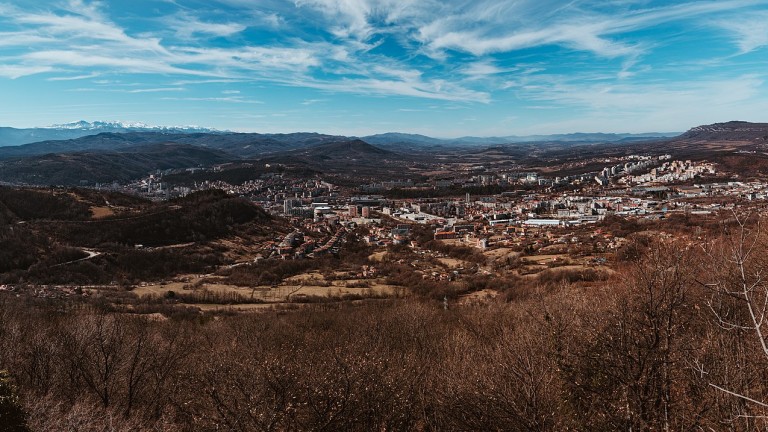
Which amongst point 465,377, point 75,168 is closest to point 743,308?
point 465,377

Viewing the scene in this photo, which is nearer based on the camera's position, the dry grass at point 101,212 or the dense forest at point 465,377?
the dense forest at point 465,377

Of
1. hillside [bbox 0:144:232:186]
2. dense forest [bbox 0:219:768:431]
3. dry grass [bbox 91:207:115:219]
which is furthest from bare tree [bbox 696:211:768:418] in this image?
hillside [bbox 0:144:232:186]

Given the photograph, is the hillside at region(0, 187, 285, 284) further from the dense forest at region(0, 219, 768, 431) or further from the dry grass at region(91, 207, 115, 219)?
the dense forest at region(0, 219, 768, 431)

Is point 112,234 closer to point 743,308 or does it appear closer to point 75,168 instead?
point 743,308

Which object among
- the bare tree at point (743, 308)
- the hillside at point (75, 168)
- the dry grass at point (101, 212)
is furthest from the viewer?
the hillside at point (75, 168)

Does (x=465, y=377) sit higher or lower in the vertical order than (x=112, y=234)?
higher

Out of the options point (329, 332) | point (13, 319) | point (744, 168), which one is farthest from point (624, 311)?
point (744, 168)

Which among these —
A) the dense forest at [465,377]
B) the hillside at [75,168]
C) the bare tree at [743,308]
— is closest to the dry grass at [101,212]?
the dense forest at [465,377]

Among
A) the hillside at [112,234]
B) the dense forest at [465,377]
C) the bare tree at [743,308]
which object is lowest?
the hillside at [112,234]

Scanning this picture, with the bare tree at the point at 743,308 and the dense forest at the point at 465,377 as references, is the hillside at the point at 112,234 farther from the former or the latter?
the bare tree at the point at 743,308
